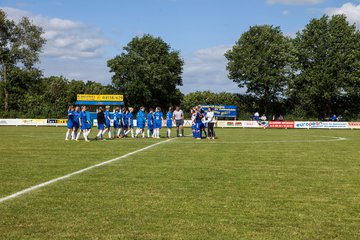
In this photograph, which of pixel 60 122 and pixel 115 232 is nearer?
pixel 115 232

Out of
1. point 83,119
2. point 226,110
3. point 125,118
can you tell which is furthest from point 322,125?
point 83,119

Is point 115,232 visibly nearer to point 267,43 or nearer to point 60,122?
point 60,122

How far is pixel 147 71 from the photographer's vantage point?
80.9 meters

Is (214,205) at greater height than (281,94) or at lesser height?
lesser

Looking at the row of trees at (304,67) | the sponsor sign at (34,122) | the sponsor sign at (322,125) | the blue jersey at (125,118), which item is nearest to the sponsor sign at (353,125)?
the sponsor sign at (322,125)

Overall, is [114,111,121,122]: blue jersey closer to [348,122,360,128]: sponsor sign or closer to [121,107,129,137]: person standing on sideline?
[121,107,129,137]: person standing on sideline

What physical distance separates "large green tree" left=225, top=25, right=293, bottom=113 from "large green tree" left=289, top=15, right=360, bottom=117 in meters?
2.85

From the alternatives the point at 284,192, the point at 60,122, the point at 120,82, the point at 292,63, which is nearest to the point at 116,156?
the point at 284,192

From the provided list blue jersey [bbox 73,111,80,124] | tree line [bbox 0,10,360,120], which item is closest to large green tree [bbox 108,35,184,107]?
tree line [bbox 0,10,360,120]

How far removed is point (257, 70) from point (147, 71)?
19267 mm

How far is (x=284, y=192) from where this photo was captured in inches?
353

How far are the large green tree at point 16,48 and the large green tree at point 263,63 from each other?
3122cm

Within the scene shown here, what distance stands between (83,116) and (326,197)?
1821 cm

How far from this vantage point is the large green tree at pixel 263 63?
241ft
